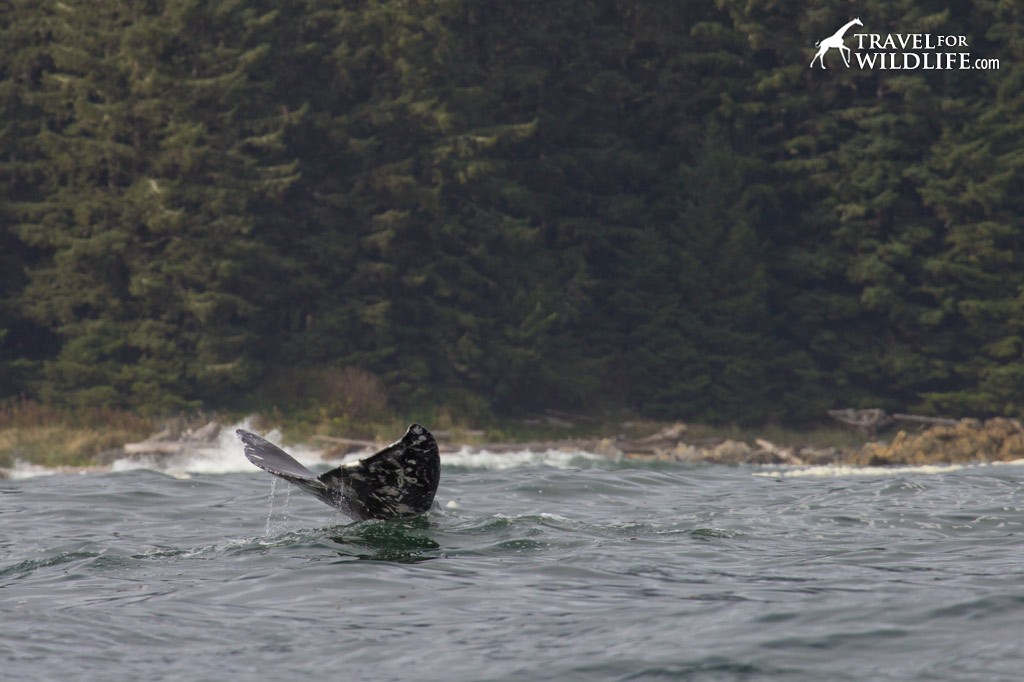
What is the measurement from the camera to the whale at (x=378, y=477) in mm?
10930

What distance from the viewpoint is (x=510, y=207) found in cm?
4050

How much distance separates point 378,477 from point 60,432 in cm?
2388

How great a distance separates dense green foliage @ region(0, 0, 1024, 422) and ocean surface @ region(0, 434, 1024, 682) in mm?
21361

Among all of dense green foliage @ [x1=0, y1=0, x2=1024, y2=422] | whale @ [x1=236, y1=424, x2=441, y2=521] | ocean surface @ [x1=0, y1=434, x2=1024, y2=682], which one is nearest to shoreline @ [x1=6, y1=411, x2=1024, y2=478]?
dense green foliage @ [x1=0, y1=0, x2=1024, y2=422]

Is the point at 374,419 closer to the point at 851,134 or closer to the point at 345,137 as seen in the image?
the point at 345,137

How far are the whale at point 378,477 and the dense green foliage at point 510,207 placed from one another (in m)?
23.9

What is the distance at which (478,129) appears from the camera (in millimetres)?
38656

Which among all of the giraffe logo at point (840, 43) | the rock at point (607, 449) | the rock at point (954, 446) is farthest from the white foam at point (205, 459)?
the giraffe logo at point (840, 43)

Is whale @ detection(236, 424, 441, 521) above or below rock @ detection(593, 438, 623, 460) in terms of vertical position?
above

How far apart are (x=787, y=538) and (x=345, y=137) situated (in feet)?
93.9

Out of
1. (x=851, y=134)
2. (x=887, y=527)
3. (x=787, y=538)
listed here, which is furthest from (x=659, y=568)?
(x=851, y=134)

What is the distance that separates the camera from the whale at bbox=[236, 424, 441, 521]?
35.9 feet

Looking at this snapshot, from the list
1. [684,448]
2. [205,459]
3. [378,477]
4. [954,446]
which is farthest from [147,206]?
[378,477]

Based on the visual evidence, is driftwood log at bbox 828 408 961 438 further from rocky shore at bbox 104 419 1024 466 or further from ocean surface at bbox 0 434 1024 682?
ocean surface at bbox 0 434 1024 682
